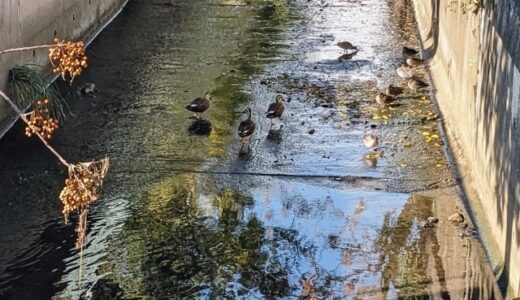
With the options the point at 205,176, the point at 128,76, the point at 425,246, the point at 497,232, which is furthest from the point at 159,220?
the point at 128,76

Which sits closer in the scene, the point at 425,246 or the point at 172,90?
the point at 425,246

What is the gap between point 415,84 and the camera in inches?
592

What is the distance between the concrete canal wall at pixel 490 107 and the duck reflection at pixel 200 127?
10.4 ft

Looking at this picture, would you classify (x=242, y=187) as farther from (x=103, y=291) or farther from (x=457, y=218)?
(x=103, y=291)

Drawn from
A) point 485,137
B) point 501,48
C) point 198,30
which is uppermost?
point 501,48

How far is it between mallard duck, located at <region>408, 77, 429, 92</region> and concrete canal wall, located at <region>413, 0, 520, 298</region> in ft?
0.79

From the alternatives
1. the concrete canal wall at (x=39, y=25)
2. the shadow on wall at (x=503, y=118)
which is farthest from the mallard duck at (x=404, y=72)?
the concrete canal wall at (x=39, y=25)

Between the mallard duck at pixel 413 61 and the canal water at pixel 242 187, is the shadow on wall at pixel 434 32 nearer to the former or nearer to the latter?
the mallard duck at pixel 413 61

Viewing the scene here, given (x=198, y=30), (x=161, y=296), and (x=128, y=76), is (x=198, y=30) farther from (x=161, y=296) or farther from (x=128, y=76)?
Result: (x=161, y=296)

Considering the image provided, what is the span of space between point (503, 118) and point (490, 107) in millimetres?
764

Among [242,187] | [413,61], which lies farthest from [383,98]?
[242,187]

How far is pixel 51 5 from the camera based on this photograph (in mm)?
15383

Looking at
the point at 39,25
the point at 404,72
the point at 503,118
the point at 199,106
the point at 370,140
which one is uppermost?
the point at 503,118

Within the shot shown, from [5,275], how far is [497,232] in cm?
463
